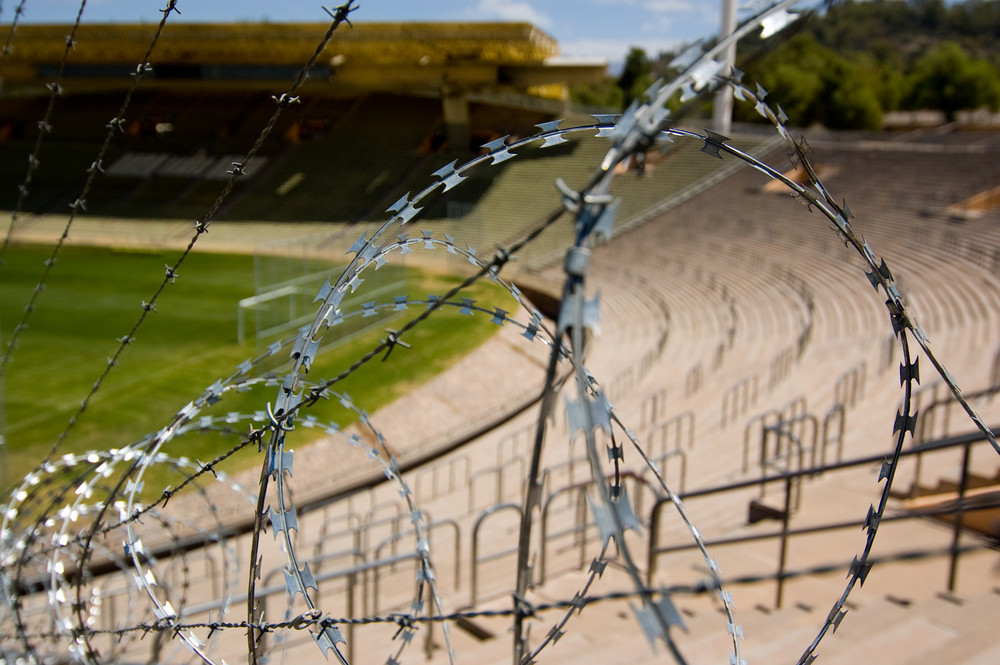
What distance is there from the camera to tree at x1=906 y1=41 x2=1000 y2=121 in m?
62.0

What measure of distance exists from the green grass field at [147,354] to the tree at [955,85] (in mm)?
53119

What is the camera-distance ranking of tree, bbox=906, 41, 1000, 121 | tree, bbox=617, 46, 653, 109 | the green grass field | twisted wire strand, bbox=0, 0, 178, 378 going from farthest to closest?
tree, bbox=617, 46, 653, 109, tree, bbox=906, 41, 1000, 121, the green grass field, twisted wire strand, bbox=0, 0, 178, 378

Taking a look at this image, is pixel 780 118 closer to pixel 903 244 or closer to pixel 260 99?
pixel 903 244

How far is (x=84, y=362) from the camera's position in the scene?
59.1ft

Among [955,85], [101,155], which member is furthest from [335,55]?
[955,85]

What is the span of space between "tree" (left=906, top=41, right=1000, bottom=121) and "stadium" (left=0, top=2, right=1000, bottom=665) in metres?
29.7

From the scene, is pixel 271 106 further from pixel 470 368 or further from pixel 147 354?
pixel 470 368

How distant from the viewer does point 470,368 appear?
715 inches

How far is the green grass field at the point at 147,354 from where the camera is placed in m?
14.1

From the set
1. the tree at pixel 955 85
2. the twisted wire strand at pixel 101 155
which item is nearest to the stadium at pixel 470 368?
the twisted wire strand at pixel 101 155

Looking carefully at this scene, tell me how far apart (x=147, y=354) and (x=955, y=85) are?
2421 inches

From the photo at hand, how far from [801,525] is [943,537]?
106cm

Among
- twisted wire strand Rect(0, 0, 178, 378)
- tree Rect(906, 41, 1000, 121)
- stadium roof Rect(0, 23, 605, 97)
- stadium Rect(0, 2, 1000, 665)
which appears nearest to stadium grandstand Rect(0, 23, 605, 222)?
stadium roof Rect(0, 23, 605, 97)

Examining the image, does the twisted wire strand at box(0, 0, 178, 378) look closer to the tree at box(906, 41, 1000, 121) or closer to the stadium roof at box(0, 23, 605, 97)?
the stadium roof at box(0, 23, 605, 97)
